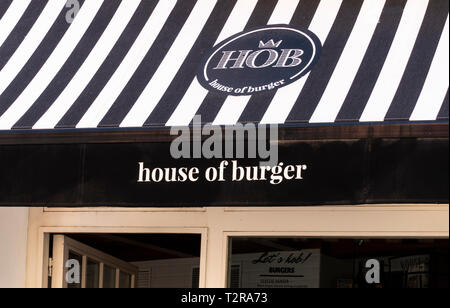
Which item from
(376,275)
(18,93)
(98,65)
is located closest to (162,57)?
(98,65)

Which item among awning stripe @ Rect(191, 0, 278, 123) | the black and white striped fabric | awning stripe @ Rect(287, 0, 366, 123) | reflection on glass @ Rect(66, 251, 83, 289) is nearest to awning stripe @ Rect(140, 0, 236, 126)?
Answer: the black and white striped fabric

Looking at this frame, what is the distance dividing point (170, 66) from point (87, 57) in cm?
68

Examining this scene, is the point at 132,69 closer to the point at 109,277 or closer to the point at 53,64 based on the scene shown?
the point at 53,64

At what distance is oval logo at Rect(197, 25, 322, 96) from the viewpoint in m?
5.91

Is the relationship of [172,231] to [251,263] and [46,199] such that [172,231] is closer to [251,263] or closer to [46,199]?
[251,263]

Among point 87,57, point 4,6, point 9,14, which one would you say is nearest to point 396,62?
point 87,57

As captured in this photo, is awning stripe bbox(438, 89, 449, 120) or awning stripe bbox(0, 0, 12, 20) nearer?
awning stripe bbox(438, 89, 449, 120)

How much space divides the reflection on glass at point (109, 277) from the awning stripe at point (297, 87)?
3.25 meters

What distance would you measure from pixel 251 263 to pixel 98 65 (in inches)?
89.2

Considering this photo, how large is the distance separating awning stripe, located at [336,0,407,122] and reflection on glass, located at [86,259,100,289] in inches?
132

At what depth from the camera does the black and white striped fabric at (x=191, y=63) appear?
5547 millimetres

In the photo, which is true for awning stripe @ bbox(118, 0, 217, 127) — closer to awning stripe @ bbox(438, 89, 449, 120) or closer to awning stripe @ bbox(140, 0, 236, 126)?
awning stripe @ bbox(140, 0, 236, 126)

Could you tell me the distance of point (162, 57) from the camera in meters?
6.33

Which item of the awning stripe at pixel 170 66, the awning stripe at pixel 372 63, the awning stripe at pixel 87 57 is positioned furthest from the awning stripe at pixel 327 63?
the awning stripe at pixel 87 57
